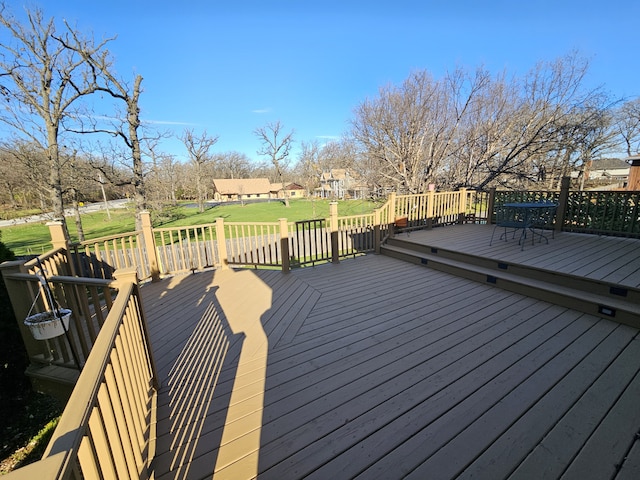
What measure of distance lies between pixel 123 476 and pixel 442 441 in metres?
A: 1.80

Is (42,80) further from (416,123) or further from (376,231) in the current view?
(416,123)

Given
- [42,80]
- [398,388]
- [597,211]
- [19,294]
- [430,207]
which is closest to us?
[398,388]

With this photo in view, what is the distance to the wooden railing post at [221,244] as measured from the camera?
5.59 metres

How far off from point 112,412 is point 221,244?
4.66 m

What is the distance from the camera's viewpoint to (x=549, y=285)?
A: 153 inches

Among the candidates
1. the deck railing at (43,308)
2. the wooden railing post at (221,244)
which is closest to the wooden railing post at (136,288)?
the deck railing at (43,308)

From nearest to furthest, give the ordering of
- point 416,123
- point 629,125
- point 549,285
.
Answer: point 549,285 < point 416,123 < point 629,125

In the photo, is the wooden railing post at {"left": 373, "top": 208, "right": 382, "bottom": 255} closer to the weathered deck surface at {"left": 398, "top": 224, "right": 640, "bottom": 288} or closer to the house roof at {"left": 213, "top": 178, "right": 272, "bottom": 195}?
the weathered deck surface at {"left": 398, "top": 224, "right": 640, "bottom": 288}

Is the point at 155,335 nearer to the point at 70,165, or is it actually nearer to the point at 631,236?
the point at 631,236

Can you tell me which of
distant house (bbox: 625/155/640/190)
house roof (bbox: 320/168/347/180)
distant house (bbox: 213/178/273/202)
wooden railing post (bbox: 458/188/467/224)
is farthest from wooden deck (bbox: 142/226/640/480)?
distant house (bbox: 213/178/273/202)

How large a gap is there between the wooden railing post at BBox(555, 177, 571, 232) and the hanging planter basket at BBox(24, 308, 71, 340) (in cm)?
897

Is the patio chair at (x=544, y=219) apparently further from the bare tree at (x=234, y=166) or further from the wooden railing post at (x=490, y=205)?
the bare tree at (x=234, y=166)

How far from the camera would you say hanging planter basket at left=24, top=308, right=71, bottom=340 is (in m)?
2.04

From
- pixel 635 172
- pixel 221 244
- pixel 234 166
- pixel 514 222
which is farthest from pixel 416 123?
pixel 234 166
